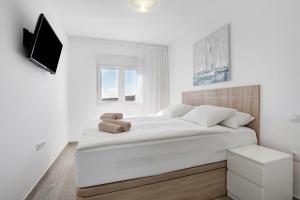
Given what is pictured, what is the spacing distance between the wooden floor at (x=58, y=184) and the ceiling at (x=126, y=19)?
265 centimetres

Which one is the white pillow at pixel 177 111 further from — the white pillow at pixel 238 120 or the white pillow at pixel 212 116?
the white pillow at pixel 238 120

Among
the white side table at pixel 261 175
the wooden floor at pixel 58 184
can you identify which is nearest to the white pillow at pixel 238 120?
the white side table at pixel 261 175

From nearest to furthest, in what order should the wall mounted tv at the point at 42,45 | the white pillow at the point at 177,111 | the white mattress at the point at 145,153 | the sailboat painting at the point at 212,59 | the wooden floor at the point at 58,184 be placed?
the white mattress at the point at 145,153 < the wall mounted tv at the point at 42,45 < the wooden floor at the point at 58,184 < the sailboat painting at the point at 212,59 < the white pillow at the point at 177,111

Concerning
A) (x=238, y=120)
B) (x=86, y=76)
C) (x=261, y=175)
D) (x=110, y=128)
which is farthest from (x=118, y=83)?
(x=261, y=175)

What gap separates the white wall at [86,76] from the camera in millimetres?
4035

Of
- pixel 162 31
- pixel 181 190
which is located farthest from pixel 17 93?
pixel 162 31

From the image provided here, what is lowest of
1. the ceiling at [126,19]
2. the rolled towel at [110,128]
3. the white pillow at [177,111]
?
the rolled towel at [110,128]

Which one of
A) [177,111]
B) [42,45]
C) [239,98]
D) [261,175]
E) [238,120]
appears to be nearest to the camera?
[261,175]

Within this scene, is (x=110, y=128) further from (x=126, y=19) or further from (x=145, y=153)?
(x=126, y=19)

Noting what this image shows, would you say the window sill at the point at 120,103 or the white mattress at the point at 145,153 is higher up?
the window sill at the point at 120,103

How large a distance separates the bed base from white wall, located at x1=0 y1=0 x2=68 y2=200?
2.43ft

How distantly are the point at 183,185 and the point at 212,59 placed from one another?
215cm

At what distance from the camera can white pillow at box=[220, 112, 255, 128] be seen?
2072 millimetres

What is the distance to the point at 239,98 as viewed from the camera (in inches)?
93.4
